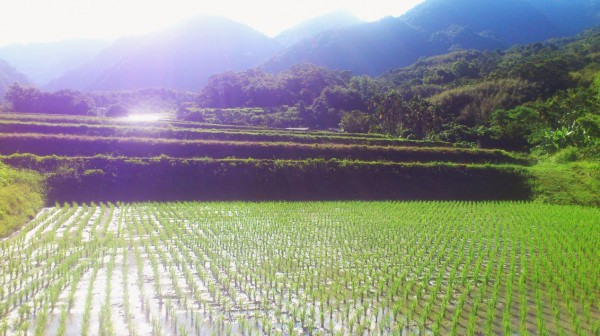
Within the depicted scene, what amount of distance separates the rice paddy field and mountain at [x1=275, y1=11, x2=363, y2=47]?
160 meters

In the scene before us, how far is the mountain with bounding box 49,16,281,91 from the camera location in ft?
388

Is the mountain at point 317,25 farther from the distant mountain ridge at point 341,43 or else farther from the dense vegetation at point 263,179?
the dense vegetation at point 263,179

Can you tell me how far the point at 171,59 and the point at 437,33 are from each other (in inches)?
2831

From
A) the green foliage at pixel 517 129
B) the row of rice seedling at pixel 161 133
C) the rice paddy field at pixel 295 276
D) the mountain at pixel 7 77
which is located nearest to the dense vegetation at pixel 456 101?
the green foliage at pixel 517 129

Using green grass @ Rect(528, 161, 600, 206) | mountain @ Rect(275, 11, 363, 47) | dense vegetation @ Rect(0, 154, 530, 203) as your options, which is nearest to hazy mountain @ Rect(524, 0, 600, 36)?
mountain @ Rect(275, 11, 363, 47)

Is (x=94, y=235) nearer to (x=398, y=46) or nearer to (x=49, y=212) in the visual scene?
(x=49, y=212)

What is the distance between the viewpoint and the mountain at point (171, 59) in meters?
118

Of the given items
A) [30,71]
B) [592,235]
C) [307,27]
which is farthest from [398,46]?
[30,71]

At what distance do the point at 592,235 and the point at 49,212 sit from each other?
1568cm

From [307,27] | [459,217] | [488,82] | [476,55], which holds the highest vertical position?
[307,27]

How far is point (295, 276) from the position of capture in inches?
312

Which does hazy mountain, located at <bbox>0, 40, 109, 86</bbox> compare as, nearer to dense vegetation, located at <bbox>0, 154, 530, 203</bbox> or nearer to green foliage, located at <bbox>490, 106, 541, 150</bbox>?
green foliage, located at <bbox>490, 106, 541, 150</bbox>

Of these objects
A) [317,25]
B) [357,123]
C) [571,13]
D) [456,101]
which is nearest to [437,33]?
[571,13]

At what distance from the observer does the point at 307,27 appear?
182500mm
